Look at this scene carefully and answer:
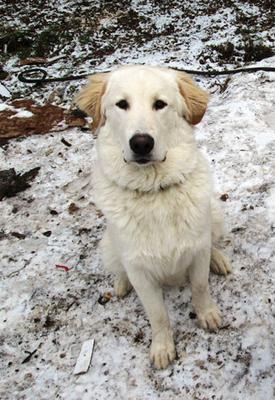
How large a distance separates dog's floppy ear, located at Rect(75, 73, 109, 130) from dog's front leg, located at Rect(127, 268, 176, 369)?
0.91 meters

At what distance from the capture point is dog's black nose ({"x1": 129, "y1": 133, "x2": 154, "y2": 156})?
2082 mm

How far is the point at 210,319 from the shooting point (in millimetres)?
2676

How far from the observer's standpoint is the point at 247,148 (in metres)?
3.99

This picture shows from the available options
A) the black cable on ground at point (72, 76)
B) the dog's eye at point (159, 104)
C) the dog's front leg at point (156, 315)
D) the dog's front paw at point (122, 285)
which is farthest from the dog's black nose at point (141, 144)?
the black cable on ground at point (72, 76)

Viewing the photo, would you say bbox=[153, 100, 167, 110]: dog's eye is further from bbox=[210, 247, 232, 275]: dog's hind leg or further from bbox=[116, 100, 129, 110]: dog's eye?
bbox=[210, 247, 232, 275]: dog's hind leg

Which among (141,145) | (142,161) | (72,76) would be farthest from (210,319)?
(72,76)

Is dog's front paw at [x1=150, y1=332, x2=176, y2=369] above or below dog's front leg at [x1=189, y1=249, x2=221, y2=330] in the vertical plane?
below

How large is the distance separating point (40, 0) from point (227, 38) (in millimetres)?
3842

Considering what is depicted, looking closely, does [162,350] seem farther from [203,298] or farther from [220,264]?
[220,264]

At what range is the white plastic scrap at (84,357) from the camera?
262 centimetres

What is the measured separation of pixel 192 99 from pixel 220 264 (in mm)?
1182

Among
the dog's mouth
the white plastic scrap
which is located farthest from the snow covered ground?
the dog's mouth

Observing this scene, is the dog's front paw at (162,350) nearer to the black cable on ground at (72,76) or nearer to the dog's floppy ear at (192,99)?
the dog's floppy ear at (192,99)

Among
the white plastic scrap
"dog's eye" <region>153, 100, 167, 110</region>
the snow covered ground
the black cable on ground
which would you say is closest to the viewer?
"dog's eye" <region>153, 100, 167, 110</region>
